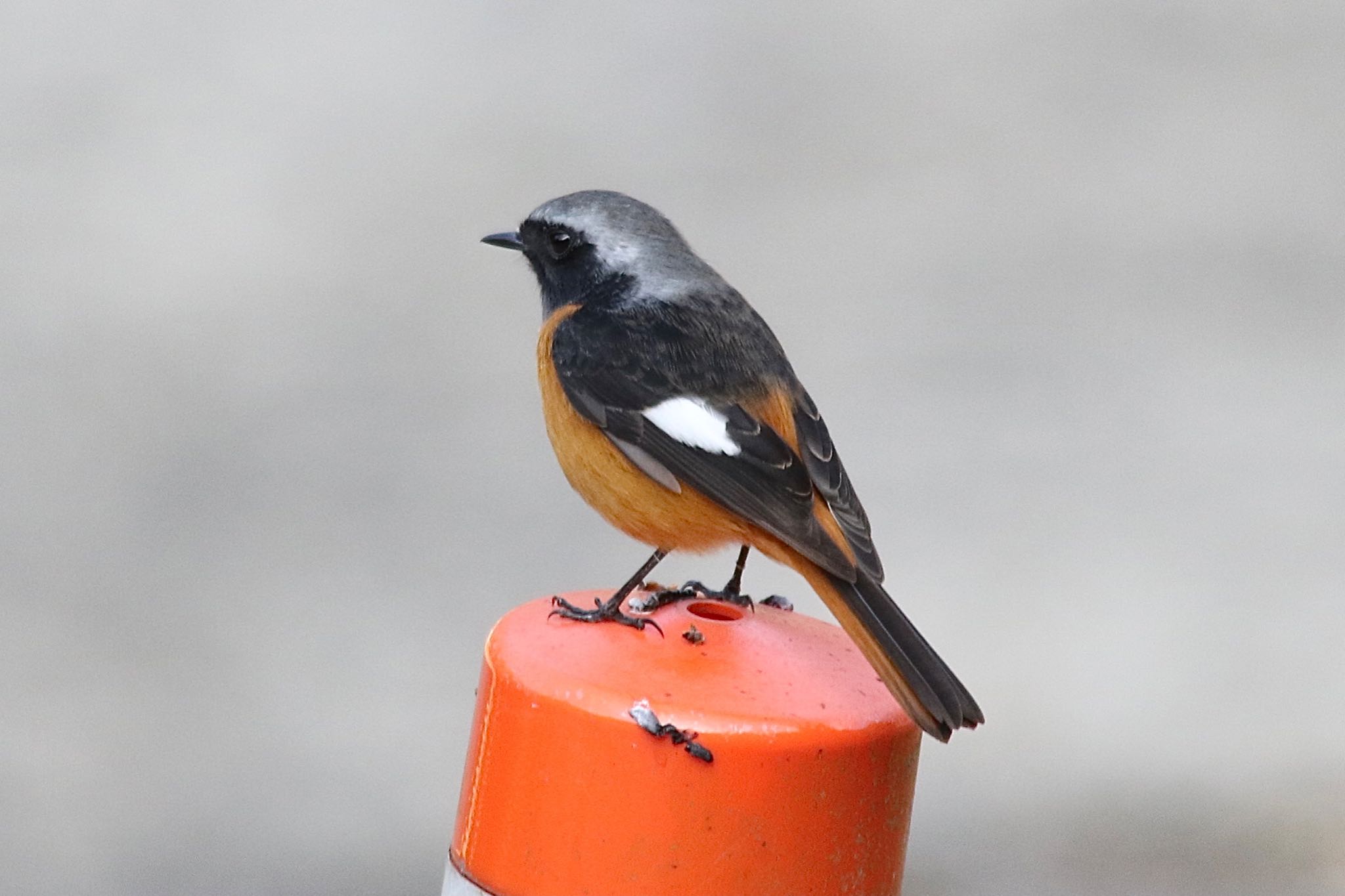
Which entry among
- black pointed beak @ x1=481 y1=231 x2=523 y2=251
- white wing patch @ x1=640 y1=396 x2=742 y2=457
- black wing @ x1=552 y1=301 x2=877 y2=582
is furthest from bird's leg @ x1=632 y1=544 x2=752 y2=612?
black pointed beak @ x1=481 y1=231 x2=523 y2=251

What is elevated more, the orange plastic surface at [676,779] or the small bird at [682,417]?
the small bird at [682,417]

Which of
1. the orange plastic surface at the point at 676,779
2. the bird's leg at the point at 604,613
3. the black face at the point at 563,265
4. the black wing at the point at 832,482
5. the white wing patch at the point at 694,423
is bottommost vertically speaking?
the orange plastic surface at the point at 676,779

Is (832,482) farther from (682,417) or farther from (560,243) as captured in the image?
(560,243)

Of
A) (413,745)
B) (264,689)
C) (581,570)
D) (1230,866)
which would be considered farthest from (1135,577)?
(264,689)

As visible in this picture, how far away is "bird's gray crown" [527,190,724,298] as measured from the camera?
408 centimetres

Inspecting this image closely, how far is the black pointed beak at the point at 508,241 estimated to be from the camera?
434cm

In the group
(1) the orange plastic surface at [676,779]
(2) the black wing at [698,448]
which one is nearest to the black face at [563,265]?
(2) the black wing at [698,448]

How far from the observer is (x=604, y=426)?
3.65 meters

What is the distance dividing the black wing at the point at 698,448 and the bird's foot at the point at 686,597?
154mm

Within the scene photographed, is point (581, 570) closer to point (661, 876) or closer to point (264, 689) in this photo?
point (264, 689)

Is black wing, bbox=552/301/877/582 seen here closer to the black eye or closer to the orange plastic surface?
the black eye

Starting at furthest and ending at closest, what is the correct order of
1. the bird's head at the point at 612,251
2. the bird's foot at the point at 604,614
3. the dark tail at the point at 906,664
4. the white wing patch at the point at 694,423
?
1. the bird's head at the point at 612,251
2. the white wing patch at the point at 694,423
3. the bird's foot at the point at 604,614
4. the dark tail at the point at 906,664

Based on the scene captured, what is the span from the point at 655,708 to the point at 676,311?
165 centimetres

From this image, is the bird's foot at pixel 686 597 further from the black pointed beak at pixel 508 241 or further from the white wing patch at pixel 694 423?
the black pointed beak at pixel 508 241
